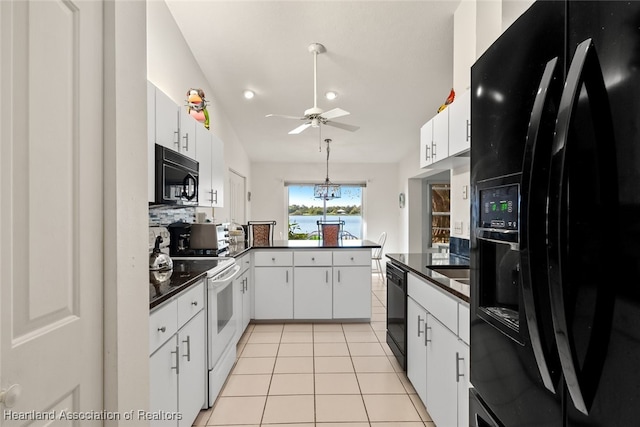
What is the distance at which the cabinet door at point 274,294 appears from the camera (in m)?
3.76

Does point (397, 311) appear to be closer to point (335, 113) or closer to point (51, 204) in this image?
point (335, 113)

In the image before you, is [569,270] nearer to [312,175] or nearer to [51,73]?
[51,73]

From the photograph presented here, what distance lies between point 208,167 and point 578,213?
2.83 m

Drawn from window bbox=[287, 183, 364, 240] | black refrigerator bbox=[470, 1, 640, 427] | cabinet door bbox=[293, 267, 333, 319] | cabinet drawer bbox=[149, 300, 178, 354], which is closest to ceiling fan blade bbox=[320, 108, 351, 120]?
cabinet door bbox=[293, 267, 333, 319]

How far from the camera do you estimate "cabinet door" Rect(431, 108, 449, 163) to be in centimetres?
226

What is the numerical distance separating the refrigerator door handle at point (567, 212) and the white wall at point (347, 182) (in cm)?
656

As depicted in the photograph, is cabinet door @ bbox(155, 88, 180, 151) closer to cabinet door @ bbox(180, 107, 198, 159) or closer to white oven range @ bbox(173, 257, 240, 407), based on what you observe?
cabinet door @ bbox(180, 107, 198, 159)

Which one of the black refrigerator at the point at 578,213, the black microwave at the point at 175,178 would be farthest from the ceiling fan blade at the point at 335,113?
the black refrigerator at the point at 578,213

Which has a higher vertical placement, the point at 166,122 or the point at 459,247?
the point at 166,122

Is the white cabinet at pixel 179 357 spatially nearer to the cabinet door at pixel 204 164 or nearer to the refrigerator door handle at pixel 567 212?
the cabinet door at pixel 204 164

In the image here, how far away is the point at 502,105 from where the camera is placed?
0.91 meters

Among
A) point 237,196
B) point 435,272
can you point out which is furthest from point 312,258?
point 237,196

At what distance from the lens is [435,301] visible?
1.77 metres

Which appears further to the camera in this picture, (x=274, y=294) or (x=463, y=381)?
(x=274, y=294)
